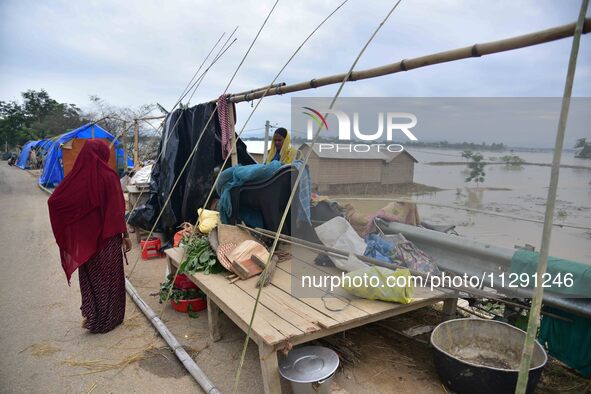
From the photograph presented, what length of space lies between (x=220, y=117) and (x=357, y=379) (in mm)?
3412

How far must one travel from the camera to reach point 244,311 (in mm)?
2412

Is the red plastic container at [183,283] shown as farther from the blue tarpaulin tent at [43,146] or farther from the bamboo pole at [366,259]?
the blue tarpaulin tent at [43,146]

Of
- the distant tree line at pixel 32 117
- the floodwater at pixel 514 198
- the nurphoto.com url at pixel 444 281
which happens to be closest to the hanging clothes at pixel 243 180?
the nurphoto.com url at pixel 444 281

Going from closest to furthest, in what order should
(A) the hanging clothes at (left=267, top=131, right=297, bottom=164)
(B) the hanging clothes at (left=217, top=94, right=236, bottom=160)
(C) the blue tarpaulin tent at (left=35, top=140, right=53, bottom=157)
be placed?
1. (B) the hanging clothes at (left=217, top=94, right=236, bottom=160)
2. (A) the hanging clothes at (left=267, top=131, right=297, bottom=164)
3. (C) the blue tarpaulin tent at (left=35, top=140, right=53, bottom=157)

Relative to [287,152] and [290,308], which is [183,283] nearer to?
[290,308]

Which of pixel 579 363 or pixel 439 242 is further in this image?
pixel 439 242

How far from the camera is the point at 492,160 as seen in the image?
226 centimetres

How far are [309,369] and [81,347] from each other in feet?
6.46

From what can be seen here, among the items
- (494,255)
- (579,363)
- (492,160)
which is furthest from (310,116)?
(579,363)

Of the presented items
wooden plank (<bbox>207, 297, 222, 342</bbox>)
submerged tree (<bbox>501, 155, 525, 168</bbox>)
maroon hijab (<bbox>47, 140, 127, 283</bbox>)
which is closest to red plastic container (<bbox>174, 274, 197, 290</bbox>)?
wooden plank (<bbox>207, 297, 222, 342</bbox>)

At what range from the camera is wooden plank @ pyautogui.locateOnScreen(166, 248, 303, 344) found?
2.12 m

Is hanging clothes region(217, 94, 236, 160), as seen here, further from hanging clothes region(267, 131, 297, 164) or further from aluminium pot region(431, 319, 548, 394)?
aluminium pot region(431, 319, 548, 394)

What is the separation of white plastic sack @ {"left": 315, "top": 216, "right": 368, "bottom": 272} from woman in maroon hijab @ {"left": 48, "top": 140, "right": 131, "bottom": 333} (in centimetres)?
179

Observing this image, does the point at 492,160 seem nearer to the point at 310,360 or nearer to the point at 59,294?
the point at 310,360
